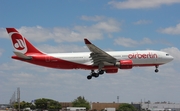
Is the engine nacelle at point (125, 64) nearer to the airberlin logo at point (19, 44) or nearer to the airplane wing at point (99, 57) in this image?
the airplane wing at point (99, 57)

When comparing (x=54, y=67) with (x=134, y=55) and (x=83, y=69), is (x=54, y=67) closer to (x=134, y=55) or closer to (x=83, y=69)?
(x=83, y=69)

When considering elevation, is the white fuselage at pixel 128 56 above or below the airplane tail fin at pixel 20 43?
below

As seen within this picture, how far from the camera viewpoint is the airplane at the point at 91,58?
9019 cm

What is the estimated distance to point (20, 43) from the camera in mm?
93312

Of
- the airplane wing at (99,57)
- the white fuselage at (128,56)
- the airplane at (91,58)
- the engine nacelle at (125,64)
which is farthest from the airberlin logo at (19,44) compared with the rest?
the engine nacelle at (125,64)

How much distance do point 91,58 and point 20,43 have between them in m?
17.1

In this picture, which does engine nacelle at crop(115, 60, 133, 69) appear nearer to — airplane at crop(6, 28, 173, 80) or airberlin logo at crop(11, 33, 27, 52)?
airplane at crop(6, 28, 173, 80)

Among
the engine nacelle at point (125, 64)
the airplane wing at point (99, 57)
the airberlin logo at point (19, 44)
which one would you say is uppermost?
the airberlin logo at point (19, 44)

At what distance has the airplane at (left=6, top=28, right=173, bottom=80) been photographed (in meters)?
90.2

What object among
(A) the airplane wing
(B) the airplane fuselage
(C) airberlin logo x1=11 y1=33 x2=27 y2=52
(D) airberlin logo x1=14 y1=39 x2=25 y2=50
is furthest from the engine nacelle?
(D) airberlin logo x1=14 y1=39 x2=25 y2=50

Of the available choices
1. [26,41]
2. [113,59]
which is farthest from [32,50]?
[113,59]

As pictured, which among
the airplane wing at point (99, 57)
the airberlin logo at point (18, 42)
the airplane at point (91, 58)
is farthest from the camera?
the airberlin logo at point (18, 42)

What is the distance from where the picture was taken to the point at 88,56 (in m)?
93.1

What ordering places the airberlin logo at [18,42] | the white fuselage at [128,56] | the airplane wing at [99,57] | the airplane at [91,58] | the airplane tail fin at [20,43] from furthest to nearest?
the airberlin logo at [18,42] → the airplane tail fin at [20,43] → the white fuselage at [128,56] → the airplane at [91,58] → the airplane wing at [99,57]
